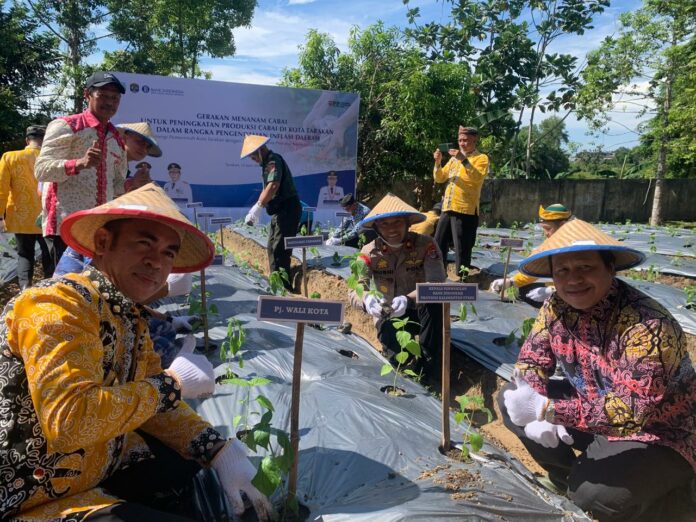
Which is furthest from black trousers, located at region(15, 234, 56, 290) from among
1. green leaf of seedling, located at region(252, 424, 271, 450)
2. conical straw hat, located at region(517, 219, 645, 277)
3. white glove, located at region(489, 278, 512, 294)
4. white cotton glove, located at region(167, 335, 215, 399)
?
conical straw hat, located at region(517, 219, 645, 277)

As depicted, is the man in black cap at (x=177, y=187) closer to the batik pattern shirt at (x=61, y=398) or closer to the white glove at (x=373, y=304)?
the white glove at (x=373, y=304)

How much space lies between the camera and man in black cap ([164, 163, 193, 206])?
28.0 ft

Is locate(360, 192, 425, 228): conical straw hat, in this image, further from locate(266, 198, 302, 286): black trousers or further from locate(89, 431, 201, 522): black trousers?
locate(266, 198, 302, 286): black trousers

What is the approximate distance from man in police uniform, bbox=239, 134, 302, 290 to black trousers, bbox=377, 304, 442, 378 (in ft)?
5.36

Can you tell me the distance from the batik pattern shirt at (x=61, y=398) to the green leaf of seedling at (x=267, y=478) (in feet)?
1.02

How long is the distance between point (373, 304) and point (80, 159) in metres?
1.72

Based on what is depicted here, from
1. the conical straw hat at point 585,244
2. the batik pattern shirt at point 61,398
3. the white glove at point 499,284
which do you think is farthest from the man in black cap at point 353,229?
the batik pattern shirt at point 61,398

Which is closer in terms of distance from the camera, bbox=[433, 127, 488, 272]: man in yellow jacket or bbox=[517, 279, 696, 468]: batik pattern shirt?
bbox=[517, 279, 696, 468]: batik pattern shirt

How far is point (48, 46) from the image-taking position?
1211cm

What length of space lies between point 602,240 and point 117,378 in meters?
1.50

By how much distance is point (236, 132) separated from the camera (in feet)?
29.3

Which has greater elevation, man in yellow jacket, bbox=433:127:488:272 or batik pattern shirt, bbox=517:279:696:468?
man in yellow jacket, bbox=433:127:488:272

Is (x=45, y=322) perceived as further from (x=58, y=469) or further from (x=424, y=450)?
(x=424, y=450)

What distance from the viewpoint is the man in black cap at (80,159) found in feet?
7.86
